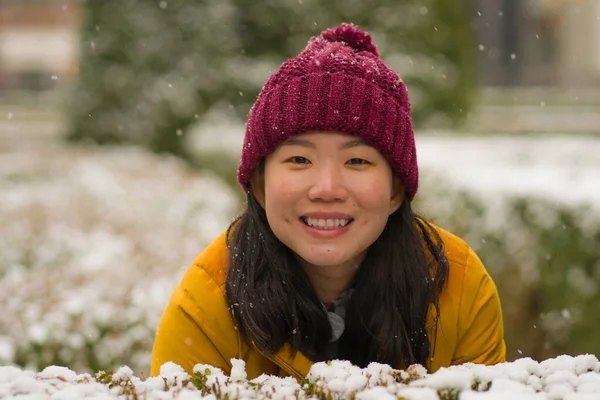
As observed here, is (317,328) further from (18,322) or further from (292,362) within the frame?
(18,322)

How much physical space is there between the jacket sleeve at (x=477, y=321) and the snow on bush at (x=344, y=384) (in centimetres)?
41

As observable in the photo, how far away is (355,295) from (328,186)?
18.5 inches

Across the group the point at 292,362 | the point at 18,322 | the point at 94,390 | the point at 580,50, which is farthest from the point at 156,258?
the point at 580,50

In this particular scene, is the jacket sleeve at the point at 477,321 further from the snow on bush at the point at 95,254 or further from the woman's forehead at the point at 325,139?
the snow on bush at the point at 95,254

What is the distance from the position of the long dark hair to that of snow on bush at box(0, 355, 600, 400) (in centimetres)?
31

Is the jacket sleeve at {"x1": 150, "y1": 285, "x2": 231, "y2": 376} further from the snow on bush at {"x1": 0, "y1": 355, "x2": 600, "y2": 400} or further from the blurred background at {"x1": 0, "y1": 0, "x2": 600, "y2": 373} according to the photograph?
the blurred background at {"x1": 0, "y1": 0, "x2": 600, "y2": 373}

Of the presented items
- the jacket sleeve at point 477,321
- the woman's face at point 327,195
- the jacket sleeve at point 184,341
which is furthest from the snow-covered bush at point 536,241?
the jacket sleeve at point 184,341

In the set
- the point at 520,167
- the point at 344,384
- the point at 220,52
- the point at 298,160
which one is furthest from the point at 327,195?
→ the point at 220,52

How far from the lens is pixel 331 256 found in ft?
7.39

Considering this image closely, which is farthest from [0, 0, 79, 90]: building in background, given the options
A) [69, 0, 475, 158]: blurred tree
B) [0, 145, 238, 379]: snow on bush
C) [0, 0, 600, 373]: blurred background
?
[0, 145, 238, 379]: snow on bush

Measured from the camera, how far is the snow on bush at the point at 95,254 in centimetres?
370

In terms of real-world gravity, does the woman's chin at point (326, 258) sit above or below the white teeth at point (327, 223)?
below

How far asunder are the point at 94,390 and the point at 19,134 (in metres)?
15.9

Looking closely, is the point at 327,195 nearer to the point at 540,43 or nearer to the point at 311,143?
the point at 311,143
